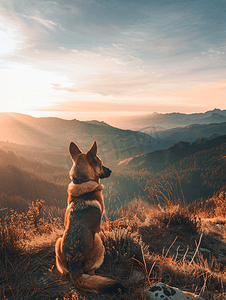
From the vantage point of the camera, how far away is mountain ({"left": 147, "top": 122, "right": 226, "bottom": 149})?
16700 centimetres

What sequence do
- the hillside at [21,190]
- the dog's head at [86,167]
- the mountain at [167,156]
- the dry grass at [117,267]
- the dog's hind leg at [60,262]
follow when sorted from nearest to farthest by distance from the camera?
1. the dry grass at [117,267]
2. the dog's hind leg at [60,262]
3. the dog's head at [86,167]
4. the hillside at [21,190]
5. the mountain at [167,156]

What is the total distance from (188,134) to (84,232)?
200m

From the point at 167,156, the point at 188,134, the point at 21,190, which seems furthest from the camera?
the point at 188,134

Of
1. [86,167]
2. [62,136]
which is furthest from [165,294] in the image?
[62,136]

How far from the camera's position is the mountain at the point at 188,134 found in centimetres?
16700

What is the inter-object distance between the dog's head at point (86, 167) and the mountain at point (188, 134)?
17279 cm

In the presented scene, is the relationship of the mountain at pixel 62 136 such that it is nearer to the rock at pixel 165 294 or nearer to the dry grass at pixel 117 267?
the dry grass at pixel 117 267

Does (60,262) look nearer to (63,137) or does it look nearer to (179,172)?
(179,172)

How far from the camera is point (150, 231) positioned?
4.86 metres

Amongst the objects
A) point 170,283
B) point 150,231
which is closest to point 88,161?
point 170,283

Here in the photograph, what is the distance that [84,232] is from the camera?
2.54 metres

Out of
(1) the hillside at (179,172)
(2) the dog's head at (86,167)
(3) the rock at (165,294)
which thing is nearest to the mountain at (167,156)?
(1) the hillside at (179,172)

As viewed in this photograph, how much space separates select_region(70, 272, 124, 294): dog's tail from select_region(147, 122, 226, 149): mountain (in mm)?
173720

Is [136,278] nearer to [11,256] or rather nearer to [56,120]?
[11,256]
